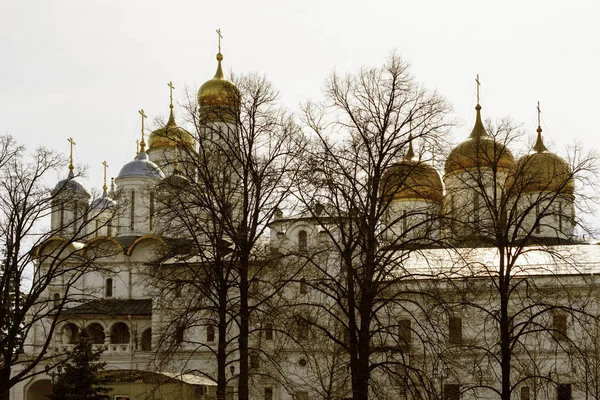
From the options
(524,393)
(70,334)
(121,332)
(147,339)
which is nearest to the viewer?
(524,393)

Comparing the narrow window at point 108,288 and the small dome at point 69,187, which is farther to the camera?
the narrow window at point 108,288

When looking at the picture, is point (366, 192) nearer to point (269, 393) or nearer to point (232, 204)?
point (232, 204)

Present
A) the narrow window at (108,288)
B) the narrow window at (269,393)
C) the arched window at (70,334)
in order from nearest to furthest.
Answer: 1. the narrow window at (269,393)
2. the arched window at (70,334)
3. the narrow window at (108,288)

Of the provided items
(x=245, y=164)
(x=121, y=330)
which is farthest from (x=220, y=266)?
(x=121, y=330)

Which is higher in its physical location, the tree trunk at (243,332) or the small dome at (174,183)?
the small dome at (174,183)

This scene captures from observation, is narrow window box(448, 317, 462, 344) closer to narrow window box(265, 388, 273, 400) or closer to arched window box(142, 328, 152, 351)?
narrow window box(265, 388, 273, 400)

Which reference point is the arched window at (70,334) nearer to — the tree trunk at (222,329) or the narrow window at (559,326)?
the narrow window at (559,326)

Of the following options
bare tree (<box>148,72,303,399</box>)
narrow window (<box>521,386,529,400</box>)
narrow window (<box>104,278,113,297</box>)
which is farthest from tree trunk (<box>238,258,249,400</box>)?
narrow window (<box>104,278,113,297</box>)

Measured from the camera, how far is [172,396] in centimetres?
3353

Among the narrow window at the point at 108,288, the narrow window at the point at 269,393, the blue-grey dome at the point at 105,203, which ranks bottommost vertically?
the narrow window at the point at 269,393

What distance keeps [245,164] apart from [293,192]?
1.94 meters

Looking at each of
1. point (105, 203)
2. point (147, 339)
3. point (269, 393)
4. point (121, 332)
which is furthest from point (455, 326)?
point (105, 203)

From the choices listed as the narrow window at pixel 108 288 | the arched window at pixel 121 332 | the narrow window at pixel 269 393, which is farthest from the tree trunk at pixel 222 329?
the narrow window at pixel 108 288

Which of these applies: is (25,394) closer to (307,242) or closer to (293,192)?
(307,242)
